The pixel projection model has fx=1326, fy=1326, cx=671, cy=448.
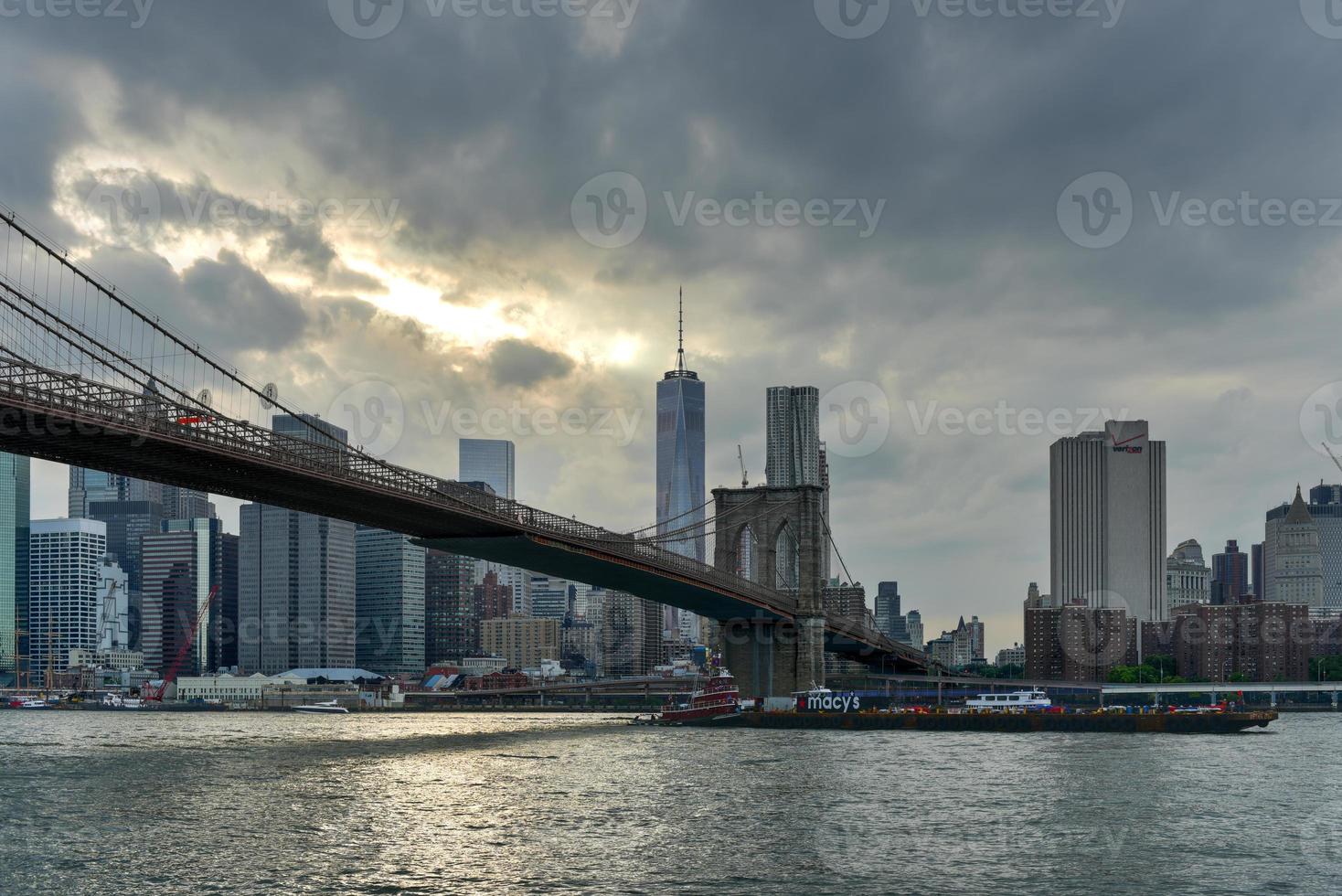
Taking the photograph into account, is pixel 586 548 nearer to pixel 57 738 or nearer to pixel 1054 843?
pixel 57 738

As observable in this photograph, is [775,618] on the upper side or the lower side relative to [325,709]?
upper

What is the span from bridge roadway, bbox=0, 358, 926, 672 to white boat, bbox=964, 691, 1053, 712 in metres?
17.3

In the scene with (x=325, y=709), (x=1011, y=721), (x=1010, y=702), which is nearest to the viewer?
(x=1011, y=721)

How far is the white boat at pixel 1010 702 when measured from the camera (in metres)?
98.4

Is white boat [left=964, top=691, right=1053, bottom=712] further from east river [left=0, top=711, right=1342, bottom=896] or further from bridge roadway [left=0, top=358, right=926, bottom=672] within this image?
east river [left=0, top=711, right=1342, bottom=896]

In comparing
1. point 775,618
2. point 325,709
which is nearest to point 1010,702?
point 775,618

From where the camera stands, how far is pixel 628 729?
3875 inches

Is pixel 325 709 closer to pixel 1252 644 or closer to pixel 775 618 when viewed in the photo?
pixel 775 618

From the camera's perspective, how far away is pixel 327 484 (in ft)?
213

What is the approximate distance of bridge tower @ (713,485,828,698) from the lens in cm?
11069

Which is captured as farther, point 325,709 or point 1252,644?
point 1252,644

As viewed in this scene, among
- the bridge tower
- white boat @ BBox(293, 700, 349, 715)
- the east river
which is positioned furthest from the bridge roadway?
white boat @ BBox(293, 700, 349, 715)

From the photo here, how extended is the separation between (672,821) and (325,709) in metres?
150

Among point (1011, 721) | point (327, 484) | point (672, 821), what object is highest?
point (327, 484)
